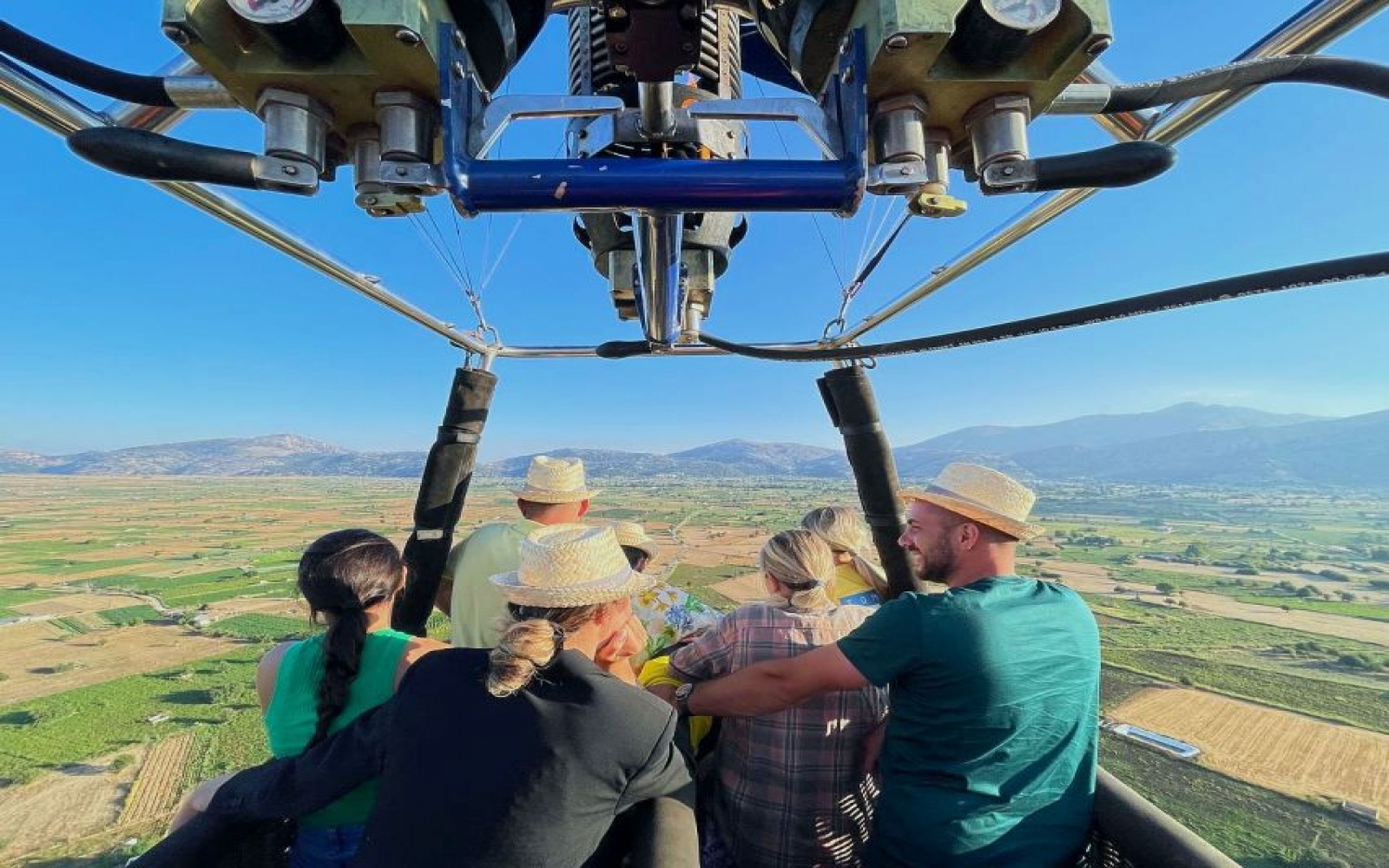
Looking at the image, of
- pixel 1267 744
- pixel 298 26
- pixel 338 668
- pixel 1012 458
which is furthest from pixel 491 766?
pixel 1012 458

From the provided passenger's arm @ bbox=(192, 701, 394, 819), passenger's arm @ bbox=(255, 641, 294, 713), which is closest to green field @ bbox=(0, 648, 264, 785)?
passenger's arm @ bbox=(255, 641, 294, 713)

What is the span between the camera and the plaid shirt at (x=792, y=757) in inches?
63.3

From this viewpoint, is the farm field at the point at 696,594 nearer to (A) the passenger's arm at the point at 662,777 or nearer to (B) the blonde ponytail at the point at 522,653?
(B) the blonde ponytail at the point at 522,653

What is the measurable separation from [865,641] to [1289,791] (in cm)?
2894

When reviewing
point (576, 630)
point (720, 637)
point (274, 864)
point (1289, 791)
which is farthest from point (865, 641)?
point (1289, 791)

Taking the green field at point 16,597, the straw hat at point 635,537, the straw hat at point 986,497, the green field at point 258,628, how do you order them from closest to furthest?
the straw hat at point 986,497 → the straw hat at point 635,537 → the green field at point 258,628 → the green field at point 16,597

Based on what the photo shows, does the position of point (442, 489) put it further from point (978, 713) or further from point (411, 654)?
point (978, 713)

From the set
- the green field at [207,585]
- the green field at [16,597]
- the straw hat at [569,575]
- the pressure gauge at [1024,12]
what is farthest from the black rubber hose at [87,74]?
the green field at [16,597]

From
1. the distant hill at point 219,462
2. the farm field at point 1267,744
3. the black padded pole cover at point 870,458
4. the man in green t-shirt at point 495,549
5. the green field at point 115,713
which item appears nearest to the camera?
the man in green t-shirt at point 495,549

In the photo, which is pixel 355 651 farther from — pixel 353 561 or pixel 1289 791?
pixel 1289 791

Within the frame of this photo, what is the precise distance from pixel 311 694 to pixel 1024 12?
5.71 ft

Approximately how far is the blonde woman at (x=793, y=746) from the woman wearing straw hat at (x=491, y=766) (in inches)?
16.5

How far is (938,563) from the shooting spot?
1.66 m

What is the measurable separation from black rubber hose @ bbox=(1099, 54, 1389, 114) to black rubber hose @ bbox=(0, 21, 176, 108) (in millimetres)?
1117
